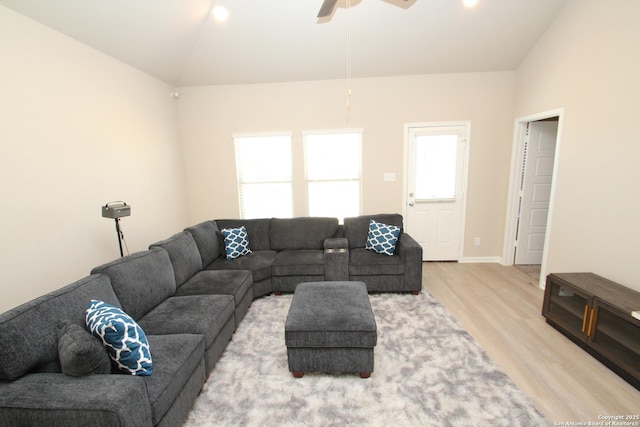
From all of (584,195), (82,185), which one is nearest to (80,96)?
(82,185)

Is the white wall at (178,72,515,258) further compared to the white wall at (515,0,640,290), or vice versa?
the white wall at (178,72,515,258)

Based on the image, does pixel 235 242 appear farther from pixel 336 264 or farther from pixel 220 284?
pixel 336 264

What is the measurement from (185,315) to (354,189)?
116 inches

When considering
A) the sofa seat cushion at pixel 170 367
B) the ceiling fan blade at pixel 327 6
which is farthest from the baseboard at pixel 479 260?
the sofa seat cushion at pixel 170 367

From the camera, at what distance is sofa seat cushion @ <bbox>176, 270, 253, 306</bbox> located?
2.57 metres

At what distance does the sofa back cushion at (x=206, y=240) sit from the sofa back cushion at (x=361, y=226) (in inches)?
69.3

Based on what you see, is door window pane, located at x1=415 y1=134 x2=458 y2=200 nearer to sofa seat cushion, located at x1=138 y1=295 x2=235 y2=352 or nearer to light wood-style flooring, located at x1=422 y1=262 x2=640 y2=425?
light wood-style flooring, located at x1=422 y1=262 x2=640 y2=425

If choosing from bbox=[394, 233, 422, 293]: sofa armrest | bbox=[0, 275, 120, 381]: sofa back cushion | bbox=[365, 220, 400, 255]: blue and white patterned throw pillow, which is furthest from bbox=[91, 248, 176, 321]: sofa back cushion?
bbox=[394, 233, 422, 293]: sofa armrest

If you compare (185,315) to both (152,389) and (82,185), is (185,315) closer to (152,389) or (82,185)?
(152,389)

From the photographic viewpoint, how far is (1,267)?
192cm

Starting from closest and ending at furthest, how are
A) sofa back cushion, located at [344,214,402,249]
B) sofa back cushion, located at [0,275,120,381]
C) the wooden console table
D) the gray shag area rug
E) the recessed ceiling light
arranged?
sofa back cushion, located at [0,275,120,381] < the gray shag area rug < the wooden console table < the recessed ceiling light < sofa back cushion, located at [344,214,402,249]

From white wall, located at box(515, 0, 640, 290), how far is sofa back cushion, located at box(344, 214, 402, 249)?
1.82m

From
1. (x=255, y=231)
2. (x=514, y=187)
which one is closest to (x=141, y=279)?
(x=255, y=231)

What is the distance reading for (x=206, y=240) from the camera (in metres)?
3.36
